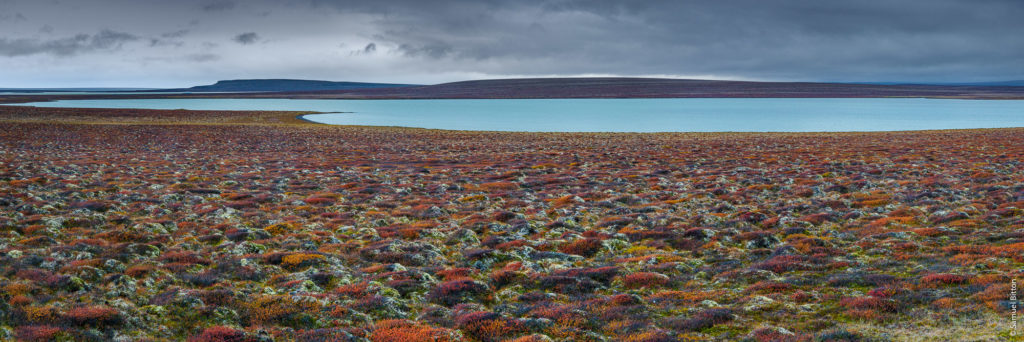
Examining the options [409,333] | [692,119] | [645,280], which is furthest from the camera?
[692,119]

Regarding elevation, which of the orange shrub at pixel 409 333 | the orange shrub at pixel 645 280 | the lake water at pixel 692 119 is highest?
the lake water at pixel 692 119

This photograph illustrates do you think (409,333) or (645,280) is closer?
(409,333)

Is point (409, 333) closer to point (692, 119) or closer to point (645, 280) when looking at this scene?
point (645, 280)

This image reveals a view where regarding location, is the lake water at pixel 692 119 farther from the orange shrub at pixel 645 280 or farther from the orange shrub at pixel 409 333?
the orange shrub at pixel 409 333

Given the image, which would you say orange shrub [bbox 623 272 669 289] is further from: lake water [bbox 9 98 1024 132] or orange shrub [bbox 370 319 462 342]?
lake water [bbox 9 98 1024 132]

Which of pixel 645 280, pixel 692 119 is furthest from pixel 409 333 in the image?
pixel 692 119

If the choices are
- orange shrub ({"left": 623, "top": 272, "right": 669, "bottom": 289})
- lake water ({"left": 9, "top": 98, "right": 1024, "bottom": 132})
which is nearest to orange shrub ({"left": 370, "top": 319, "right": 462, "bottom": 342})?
orange shrub ({"left": 623, "top": 272, "right": 669, "bottom": 289})

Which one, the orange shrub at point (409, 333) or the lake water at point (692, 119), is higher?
the lake water at point (692, 119)

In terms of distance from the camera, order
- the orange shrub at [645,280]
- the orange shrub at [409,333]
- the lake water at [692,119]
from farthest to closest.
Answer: the lake water at [692,119] → the orange shrub at [645,280] → the orange shrub at [409,333]

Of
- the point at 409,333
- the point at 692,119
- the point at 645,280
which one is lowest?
the point at 409,333

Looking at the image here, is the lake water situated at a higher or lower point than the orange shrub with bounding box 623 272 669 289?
higher

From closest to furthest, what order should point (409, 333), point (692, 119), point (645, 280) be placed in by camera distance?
point (409, 333)
point (645, 280)
point (692, 119)

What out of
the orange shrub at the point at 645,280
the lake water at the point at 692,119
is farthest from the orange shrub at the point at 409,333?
the lake water at the point at 692,119

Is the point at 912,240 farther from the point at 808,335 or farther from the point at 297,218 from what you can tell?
the point at 297,218
